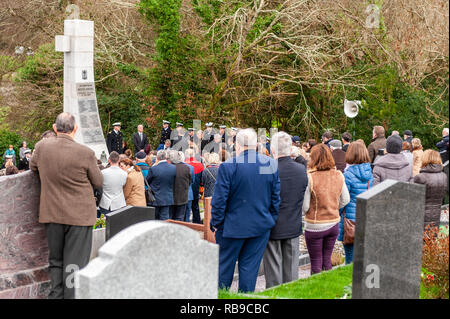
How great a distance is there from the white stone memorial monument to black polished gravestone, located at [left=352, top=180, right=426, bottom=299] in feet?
47.2

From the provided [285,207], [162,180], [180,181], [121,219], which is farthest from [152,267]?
[180,181]

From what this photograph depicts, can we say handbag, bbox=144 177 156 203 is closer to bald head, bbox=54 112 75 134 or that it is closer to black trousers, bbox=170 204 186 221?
black trousers, bbox=170 204 186 221

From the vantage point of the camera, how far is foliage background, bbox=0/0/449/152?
67.3 ft

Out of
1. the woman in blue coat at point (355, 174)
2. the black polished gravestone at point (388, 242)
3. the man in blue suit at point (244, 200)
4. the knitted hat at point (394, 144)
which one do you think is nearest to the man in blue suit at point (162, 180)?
the woman in blue coat at point (355, 174)

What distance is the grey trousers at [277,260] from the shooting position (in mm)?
6773

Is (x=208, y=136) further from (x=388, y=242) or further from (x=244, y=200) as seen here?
(x=388, y=242)

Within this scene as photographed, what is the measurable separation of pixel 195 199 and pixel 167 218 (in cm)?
146

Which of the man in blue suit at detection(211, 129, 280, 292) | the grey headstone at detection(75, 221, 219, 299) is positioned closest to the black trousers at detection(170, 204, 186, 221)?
the man in blue suit at detection(211, 129, 280, 292)

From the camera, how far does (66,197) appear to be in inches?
218

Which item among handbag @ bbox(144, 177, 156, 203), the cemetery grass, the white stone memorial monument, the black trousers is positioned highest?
the white stone memorial monument

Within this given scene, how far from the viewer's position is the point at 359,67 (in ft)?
71.8

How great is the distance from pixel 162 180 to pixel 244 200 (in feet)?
13.4

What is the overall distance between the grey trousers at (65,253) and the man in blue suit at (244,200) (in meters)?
1.32
